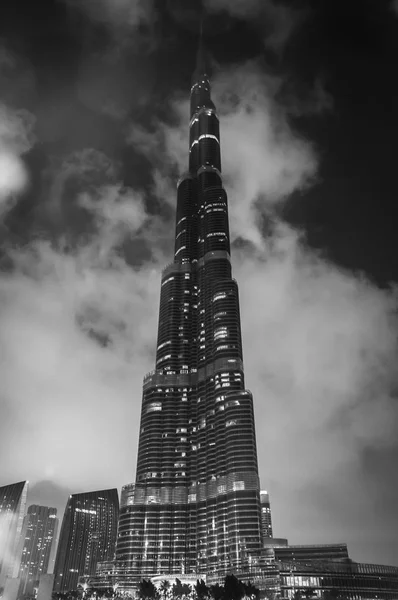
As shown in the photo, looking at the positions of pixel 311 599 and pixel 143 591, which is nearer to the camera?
pixel 143 591

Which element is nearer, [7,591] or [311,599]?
[7,591]

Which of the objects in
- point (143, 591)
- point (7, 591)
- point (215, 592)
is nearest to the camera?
point (7, 591)

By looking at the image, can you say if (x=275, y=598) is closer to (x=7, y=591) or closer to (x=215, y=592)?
(x=215, y=592)

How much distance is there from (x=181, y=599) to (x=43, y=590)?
135416 mm

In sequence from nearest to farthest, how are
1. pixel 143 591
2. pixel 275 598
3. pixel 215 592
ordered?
pixel 215 592, pixel 143 591, pixel 275 598

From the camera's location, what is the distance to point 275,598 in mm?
193625

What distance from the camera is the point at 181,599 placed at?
196 m

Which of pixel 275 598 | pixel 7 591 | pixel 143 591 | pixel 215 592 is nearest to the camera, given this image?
pixel 7 591

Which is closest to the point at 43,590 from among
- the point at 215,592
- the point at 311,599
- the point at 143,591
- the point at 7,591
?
the point at 7,591

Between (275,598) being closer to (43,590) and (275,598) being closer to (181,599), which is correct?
(181,599)

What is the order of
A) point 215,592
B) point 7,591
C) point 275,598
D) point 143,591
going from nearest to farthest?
point 7,591 < point 215,592 < point 143,591 < point 275,598

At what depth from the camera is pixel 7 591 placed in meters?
81.9

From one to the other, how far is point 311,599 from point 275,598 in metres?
17.2

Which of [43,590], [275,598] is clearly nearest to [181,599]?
[275,598]
